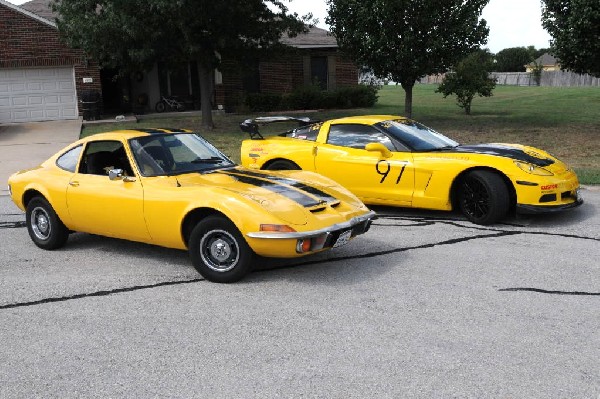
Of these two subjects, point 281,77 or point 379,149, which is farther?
point 281,77

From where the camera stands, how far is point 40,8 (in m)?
30.6

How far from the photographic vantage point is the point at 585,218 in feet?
26.6

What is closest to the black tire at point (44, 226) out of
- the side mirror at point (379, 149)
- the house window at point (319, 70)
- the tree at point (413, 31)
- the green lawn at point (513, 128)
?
the side mirror at point (379, 149)

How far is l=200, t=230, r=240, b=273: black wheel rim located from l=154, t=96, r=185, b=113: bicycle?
80.1 feet

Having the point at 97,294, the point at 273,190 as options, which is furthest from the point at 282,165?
the point at 97,294

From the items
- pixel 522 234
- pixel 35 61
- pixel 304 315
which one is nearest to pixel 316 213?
pixel 304 315

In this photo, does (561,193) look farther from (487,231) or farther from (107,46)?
(107,46)

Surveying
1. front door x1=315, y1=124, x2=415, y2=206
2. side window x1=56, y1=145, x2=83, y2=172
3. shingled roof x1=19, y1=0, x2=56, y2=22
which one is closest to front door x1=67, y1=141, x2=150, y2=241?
side window x1=56, y1=145, x2=83, y2=172

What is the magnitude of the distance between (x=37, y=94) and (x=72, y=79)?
1.57m

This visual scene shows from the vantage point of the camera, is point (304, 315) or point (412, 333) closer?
point (412, 333)

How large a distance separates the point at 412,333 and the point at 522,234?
339cm

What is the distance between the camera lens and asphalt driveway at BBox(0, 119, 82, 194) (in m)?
15.6

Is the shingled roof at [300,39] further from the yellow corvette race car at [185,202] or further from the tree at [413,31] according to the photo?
the yellow corvette race car at [185,202]

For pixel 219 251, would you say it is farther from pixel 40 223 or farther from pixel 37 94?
pixel 37 94
